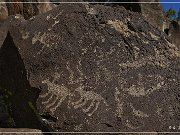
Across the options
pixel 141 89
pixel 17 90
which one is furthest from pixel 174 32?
pixel 17 90

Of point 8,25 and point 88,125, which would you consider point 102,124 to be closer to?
point 88,125

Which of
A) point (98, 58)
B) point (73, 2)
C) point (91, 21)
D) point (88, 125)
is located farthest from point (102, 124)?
point (73, 2)

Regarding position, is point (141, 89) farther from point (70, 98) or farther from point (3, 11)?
point (3, 11)

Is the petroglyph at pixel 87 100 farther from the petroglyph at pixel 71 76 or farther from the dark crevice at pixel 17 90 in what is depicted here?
the dark crevice at pixel 17 90

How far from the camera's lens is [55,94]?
2.93m

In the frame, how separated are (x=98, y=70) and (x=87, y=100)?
0.22 m

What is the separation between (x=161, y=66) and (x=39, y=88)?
830 mm

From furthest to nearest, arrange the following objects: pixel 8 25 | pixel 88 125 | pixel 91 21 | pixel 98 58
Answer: pixel 8 25
pixel 91 21
pixel 98 58
pixel 88 125

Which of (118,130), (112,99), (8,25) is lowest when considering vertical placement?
(118,130)

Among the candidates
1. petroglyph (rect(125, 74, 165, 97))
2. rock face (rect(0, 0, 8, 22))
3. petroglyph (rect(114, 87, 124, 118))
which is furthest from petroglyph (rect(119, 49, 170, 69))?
rock face (rect(0, 0, 8, 22))

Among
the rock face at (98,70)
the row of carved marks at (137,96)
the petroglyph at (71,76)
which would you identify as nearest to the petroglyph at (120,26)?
the rock face at (98,70)

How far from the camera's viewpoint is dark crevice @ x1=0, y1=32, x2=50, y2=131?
9.91ft

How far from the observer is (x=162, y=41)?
3.34 metres

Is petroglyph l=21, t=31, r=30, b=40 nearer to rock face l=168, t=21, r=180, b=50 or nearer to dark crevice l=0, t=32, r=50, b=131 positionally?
dark crevice l=0, t=32, r=50, b=131
